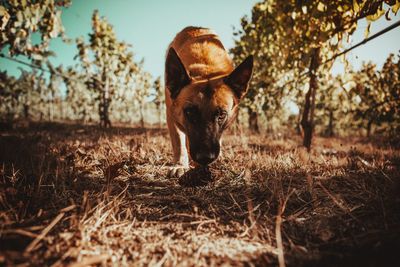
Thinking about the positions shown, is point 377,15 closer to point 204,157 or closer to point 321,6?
point 321,6

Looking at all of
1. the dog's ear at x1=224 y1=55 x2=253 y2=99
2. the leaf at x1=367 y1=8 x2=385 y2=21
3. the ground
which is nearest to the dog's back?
the dog's ear at x1=224 y1=55 x2=253 y2=99

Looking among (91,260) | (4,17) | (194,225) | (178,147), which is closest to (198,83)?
(178,147)

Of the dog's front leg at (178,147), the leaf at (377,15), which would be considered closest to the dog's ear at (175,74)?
the dog's front leg at (178,147)

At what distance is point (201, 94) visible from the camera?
114 inches

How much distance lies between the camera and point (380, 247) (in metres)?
1.21

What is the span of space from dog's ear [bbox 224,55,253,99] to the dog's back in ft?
1.20

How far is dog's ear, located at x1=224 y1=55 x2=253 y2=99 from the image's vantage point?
10.3 feet

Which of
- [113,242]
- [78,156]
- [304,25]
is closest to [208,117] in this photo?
[113,242]

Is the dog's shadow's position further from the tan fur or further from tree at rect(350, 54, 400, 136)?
tree at rect(350, 54, 400, 136)

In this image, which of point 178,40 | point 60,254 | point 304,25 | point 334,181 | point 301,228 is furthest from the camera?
point 178,40

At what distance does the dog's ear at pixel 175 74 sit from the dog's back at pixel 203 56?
20 cm

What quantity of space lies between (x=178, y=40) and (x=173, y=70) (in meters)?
1.94

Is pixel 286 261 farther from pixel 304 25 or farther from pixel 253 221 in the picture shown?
pixel 304 25

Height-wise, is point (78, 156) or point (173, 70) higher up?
point (173, 70)
